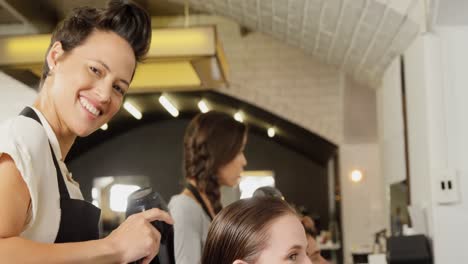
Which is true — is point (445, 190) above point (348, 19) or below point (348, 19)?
below

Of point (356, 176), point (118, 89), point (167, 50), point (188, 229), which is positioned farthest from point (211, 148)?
point (356, 176)

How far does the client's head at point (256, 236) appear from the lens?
1204 millimetres

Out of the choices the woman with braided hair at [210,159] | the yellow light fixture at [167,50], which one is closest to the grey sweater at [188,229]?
the woman with braided hair at [210,159]

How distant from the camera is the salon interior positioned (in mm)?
3076

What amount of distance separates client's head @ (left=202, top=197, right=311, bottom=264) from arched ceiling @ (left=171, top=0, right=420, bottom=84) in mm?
2273

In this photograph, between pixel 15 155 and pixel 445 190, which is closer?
pixel 15 155

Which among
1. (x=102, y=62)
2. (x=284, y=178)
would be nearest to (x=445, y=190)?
(x=102, y=62)

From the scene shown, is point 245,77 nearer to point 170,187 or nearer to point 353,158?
point 353,158

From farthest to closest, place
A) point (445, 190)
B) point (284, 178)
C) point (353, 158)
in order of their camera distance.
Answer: point (284, 178)
point (353, 158)
point (445, 190)

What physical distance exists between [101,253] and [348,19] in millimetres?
3210

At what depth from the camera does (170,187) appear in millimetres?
10047

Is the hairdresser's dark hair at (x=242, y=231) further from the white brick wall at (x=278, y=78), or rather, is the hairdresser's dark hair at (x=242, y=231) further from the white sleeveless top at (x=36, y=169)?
the white brick wall at (x=278, y=78)

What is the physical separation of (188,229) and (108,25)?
0.95 m

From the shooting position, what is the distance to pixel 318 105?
284 inches
